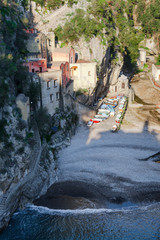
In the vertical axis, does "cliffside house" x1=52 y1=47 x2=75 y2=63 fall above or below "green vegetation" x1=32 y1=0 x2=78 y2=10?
below

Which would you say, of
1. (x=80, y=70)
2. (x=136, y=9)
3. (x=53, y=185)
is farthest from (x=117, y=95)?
(x=136, y=9)

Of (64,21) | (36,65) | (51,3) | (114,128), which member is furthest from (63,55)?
(114,128)

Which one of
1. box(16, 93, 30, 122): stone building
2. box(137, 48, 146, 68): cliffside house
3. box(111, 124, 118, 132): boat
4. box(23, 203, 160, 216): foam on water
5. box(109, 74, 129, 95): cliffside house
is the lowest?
box(23, 203, 160, 216): foam on water

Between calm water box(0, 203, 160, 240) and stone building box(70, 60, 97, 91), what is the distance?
29076 millimetres

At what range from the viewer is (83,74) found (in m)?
53.5

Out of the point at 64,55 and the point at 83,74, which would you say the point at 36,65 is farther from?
the point at 83,74

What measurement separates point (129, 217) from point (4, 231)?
584 inches

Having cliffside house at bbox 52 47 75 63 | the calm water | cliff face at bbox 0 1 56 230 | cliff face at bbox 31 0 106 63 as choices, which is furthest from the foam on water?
cliff face at bbox 31 0 106 63

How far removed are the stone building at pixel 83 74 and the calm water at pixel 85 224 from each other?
29076 mm

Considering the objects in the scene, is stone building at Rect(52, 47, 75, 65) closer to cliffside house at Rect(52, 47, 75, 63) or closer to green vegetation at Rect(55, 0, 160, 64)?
cliffside house at Rect(52, 47, 75, 63)

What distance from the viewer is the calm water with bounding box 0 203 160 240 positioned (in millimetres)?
28875

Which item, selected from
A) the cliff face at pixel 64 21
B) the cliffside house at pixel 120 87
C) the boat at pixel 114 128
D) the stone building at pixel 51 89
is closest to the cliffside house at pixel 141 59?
the cliffside house at pixel 120 87

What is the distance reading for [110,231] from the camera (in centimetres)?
2927

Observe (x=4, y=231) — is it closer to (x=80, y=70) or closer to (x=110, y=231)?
(x=110, y=231)
